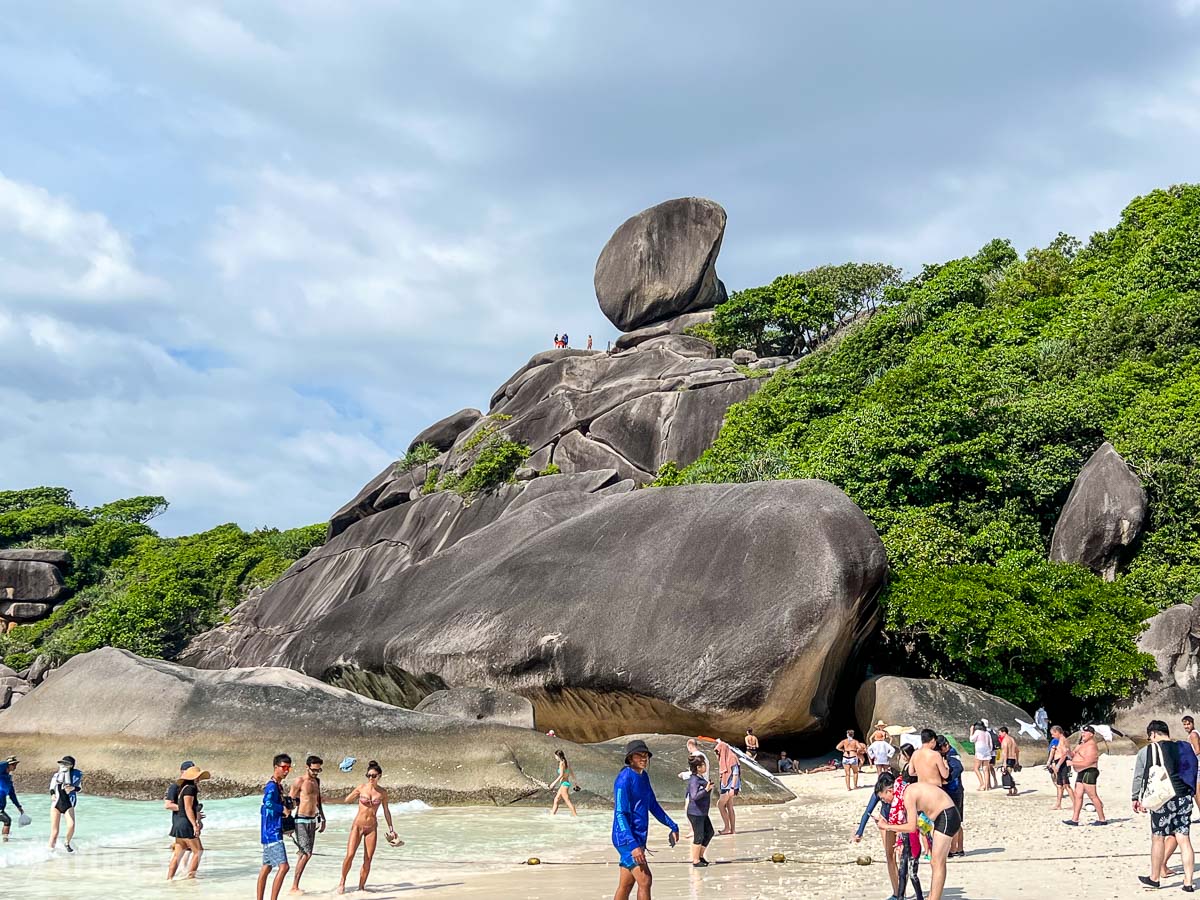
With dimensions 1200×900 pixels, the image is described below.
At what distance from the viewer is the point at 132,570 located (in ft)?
167

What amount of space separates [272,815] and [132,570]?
47.1 meters

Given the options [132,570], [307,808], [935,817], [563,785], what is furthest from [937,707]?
[132,570]

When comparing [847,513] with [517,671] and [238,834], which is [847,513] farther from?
[238,834]

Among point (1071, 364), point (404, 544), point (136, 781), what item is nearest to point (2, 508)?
point (404, 544)

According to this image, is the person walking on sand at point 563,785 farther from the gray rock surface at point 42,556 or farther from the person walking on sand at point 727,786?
the gray rock surface at point 42,556

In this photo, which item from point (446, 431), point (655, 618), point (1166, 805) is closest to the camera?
point (1166, 805)

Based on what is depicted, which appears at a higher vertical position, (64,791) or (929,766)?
(929,766)

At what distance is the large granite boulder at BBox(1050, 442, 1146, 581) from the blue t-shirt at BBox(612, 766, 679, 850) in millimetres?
19922

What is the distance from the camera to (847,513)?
18547mm

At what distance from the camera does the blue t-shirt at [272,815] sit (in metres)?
8.32

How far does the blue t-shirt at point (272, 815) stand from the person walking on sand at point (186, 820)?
1.77 metres

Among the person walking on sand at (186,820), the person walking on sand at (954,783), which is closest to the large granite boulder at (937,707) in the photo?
the person walking on sand at (954,783)

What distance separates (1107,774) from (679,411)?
74.9ft

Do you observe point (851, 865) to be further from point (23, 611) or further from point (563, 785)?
point (23, 611)
